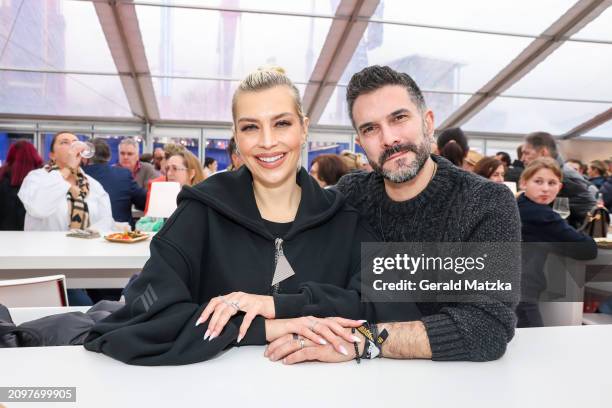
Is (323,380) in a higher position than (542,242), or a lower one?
lower

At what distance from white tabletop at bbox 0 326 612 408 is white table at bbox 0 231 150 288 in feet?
5.03

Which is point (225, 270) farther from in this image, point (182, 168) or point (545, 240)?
point (182, 168)

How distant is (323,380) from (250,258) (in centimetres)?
46

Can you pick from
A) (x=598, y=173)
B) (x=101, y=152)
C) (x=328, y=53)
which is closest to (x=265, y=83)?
(x=101, y=152)

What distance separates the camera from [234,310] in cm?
104

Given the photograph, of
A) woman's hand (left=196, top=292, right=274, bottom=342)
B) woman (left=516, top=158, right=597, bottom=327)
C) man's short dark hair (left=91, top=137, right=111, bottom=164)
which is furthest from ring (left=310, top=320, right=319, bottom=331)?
man's short dark hair (left=91, top=137, right=111, bottom=164)

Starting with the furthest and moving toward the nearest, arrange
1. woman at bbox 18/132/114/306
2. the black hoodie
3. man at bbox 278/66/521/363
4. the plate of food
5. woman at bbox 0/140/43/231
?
woman at bbox 0/140/43/231
woman at bbox 18/132/114/306
the plate of food
man at bbox 278/66/521/363
the black hoodie

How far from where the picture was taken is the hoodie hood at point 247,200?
124 centimetres

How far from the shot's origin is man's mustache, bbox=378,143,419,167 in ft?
4.66

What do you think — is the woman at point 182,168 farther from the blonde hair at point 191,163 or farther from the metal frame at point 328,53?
the metal frame at point 328,53

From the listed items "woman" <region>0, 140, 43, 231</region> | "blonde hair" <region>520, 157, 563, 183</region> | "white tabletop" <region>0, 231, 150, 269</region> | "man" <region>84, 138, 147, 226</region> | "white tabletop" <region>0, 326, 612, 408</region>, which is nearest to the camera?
"white tabletop" <region>0, 326, 612, 408</region>

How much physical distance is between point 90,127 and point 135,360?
11095 mm

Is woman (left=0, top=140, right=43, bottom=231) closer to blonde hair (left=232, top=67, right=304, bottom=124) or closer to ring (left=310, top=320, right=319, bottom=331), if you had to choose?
blonde hair (left=232, top=67, right=304, bottom=124)

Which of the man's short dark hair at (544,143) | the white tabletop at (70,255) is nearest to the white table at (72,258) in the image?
the white tabletop at (70,255)
